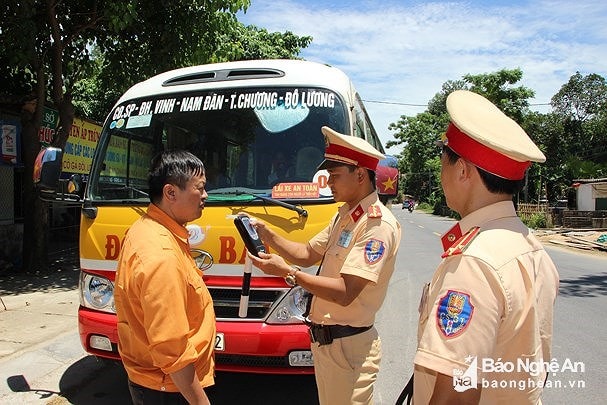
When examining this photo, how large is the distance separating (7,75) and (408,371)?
9.15 meters

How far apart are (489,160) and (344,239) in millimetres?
1104

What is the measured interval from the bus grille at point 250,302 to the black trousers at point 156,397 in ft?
3.89

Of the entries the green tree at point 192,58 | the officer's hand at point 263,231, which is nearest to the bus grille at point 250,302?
the officer's hand at point 263,231

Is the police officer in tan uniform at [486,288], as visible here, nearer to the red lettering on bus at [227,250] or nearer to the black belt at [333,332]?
the black belt at [333,332]

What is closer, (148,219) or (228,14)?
(148,219)

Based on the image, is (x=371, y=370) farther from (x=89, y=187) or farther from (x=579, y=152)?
(x=579, y=152)

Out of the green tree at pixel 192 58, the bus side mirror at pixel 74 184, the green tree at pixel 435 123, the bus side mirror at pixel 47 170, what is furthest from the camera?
the green tree at pixel 435 123

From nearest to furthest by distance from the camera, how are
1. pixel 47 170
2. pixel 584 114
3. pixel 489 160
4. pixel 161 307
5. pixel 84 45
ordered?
pixel 489 160, pixel 161 307, pixel 47 170, pixel 84 45, pixel 584 114

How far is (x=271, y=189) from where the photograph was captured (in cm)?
334

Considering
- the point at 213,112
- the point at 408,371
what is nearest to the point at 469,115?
the point at 213,112

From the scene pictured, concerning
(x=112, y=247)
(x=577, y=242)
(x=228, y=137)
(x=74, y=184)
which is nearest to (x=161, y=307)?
(x=112, y=247)

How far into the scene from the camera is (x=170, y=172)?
6.22 feet

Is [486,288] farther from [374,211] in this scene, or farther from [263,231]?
[263,231]

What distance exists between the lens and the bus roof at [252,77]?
356 cm
